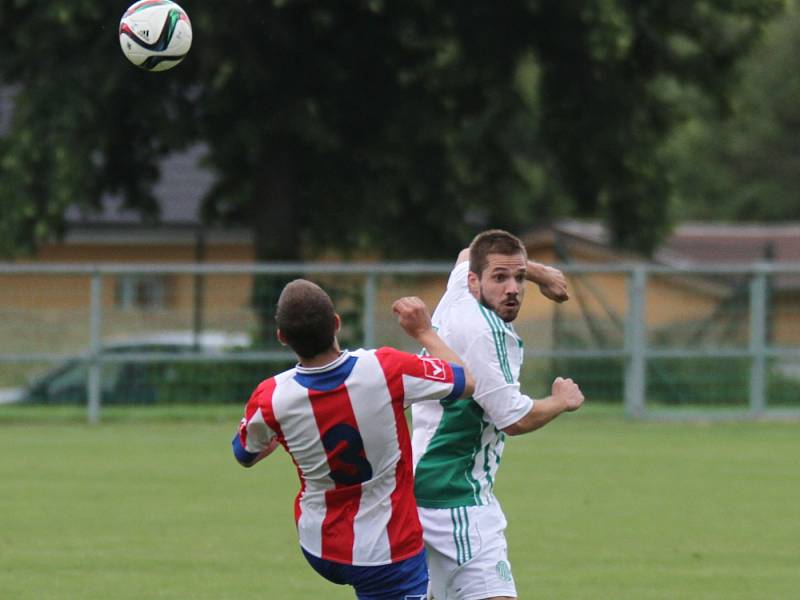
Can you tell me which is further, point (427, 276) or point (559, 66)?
point (559, 66)

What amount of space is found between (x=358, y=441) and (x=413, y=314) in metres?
0.49

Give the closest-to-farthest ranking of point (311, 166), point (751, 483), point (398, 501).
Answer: point (398, 501) < point (751, 483) < point (311, 166)

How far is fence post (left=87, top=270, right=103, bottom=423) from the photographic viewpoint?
1783cm

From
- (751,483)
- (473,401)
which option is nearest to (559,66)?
(751,483)

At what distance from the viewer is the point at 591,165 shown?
22.6m

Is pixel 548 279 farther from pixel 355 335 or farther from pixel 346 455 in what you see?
pixel 355 335

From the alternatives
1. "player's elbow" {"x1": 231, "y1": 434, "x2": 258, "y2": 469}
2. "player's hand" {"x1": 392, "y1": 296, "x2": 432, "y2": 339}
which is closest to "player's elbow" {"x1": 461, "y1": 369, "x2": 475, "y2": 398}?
"player's hand" {"x1": 392, "y1": 296, "x2": 432, "y2": 339}

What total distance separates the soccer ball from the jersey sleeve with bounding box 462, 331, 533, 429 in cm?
442

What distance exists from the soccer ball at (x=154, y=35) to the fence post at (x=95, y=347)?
337 inches

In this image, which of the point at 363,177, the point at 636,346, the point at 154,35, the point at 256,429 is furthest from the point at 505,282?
the point at 363,177

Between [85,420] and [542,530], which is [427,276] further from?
[542,530]

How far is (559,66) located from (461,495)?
17.0m

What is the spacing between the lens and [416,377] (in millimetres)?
5473

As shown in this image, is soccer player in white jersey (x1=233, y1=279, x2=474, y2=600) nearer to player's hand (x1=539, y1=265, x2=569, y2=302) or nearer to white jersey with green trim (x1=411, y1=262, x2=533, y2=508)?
white jersey with green trim (x1=411, y1=262, x2=533, y2=508)
